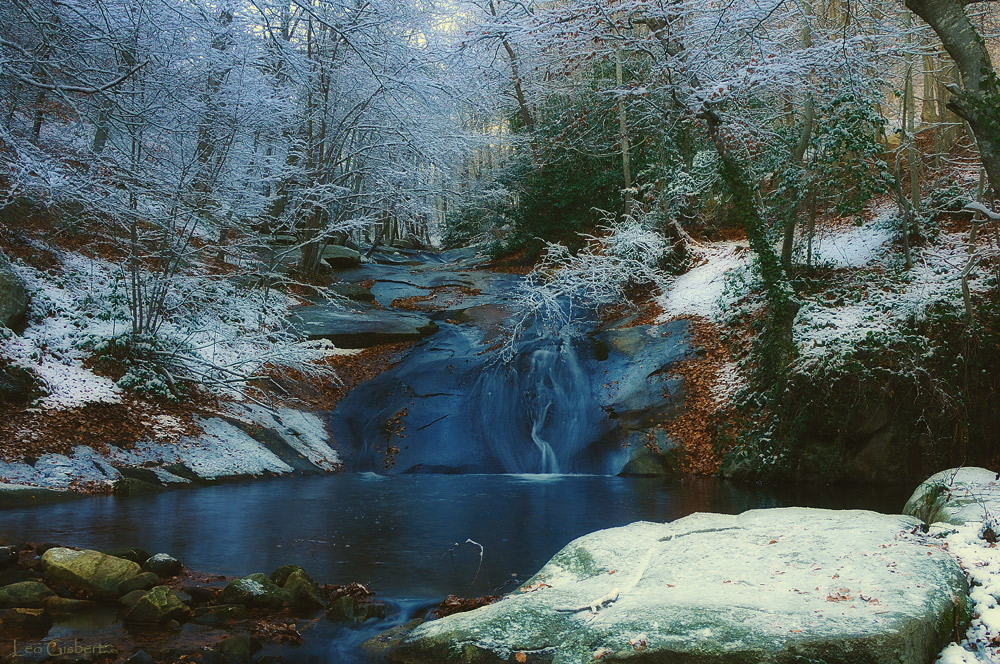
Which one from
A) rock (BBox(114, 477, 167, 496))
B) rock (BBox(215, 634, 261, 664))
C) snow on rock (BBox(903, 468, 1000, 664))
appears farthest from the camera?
rock (BBox(114, 477, 167, 496))

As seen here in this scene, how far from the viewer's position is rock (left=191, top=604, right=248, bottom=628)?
14.7 ft

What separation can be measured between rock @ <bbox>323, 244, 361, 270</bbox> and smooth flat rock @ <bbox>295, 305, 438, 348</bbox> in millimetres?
6309

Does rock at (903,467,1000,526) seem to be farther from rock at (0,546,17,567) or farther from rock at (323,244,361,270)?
rock at (323,244,361,270)

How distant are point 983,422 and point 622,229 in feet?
28.6

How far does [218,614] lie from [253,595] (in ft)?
0.87

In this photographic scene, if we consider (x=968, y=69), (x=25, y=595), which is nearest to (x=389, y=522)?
(x=25, y=595)

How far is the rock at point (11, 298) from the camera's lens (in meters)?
10.1

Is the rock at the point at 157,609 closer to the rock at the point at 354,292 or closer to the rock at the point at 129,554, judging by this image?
the rock at the point at 129,554

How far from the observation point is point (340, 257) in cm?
2303

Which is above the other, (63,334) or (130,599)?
(63,334)

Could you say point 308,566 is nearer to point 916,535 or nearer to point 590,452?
point 916,535

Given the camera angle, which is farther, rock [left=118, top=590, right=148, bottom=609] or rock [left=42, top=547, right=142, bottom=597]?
rock [left=42, top=547, right=142, bottom=597]

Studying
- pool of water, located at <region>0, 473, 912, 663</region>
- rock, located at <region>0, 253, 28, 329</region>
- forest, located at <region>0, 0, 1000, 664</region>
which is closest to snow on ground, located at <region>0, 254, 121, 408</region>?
forest, located at <region>0, 0, 1000, 664</region>

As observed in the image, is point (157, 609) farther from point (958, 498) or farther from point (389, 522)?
point (958, 498)
